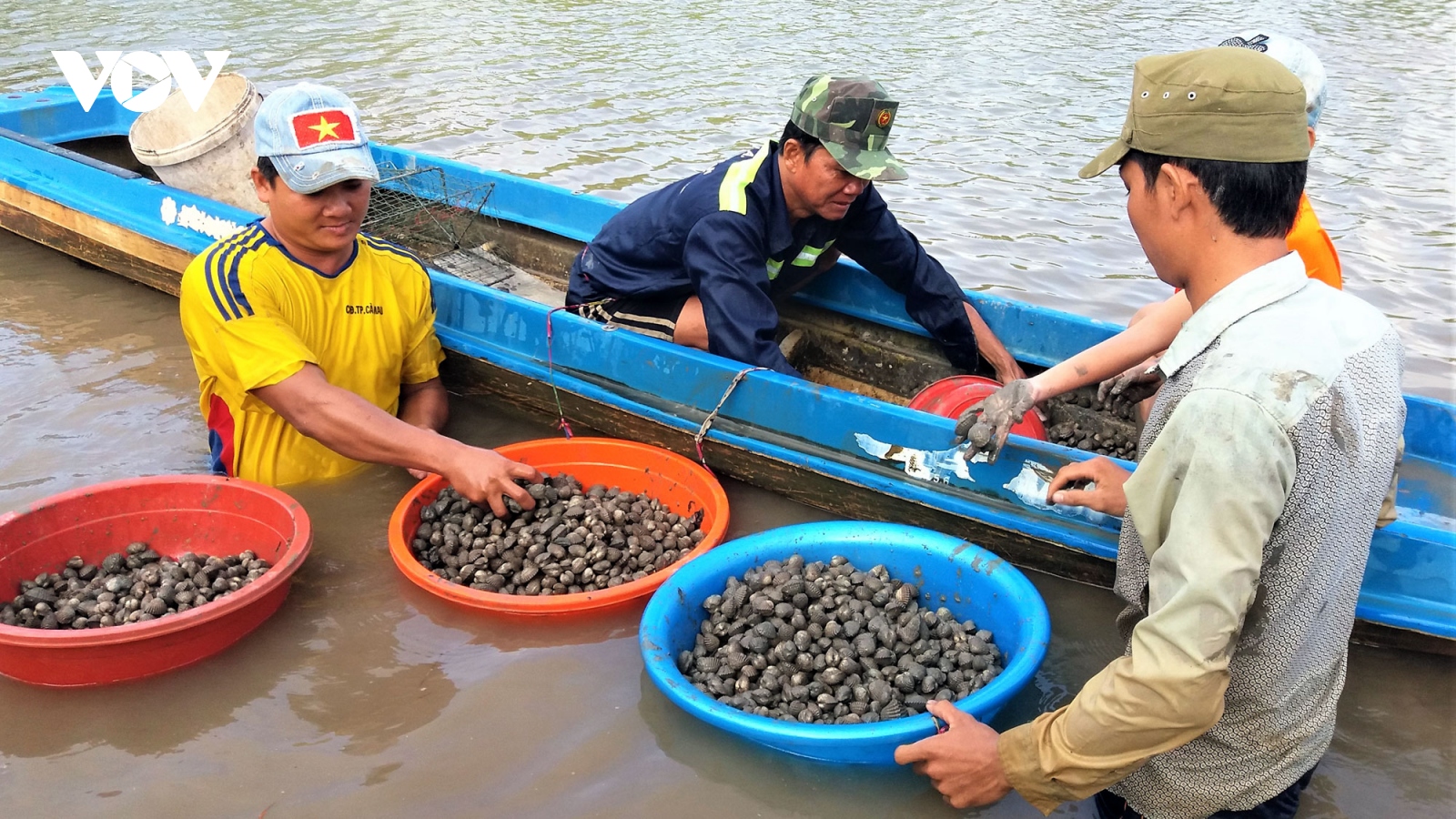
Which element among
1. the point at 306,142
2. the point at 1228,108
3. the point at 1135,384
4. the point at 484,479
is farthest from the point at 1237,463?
the point at 306,142

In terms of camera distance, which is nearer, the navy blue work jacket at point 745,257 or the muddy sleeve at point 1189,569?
the muddy sleeve at point 1189,569

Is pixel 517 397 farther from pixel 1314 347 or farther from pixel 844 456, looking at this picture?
pixel 1314 347

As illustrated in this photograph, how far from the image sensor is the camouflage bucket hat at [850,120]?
3350 mm

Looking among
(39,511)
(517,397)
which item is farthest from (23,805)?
(517,397)

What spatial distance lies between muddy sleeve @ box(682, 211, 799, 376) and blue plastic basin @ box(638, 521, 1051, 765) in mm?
689

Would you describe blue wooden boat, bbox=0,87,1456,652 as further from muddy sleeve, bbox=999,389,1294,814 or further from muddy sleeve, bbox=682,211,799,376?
muddy sleeve, bbox=999,389,1294,814

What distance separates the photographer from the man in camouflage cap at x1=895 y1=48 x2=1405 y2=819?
66.0 inches

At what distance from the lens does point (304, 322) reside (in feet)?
11.4

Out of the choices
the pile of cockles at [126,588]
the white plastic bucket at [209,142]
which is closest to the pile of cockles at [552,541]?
the pile of cockles at [126,588]

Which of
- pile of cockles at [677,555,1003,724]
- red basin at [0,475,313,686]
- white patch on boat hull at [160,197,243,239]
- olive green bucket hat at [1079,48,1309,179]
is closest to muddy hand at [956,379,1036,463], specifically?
pile of cockles at [677,555,1003,724]

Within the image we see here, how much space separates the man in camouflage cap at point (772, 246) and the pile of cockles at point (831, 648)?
0.88 meters

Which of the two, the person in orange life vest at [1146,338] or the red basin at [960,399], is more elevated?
the person in orange life vest at [1146,338]

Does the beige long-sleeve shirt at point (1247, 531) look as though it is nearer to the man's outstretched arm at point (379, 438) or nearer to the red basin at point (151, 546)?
the man's outstretched arm at point (379, 438)

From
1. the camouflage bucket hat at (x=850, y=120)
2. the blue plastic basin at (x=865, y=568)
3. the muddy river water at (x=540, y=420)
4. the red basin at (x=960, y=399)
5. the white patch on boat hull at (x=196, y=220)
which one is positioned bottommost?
the muddy river water at (x=540, y=420)
